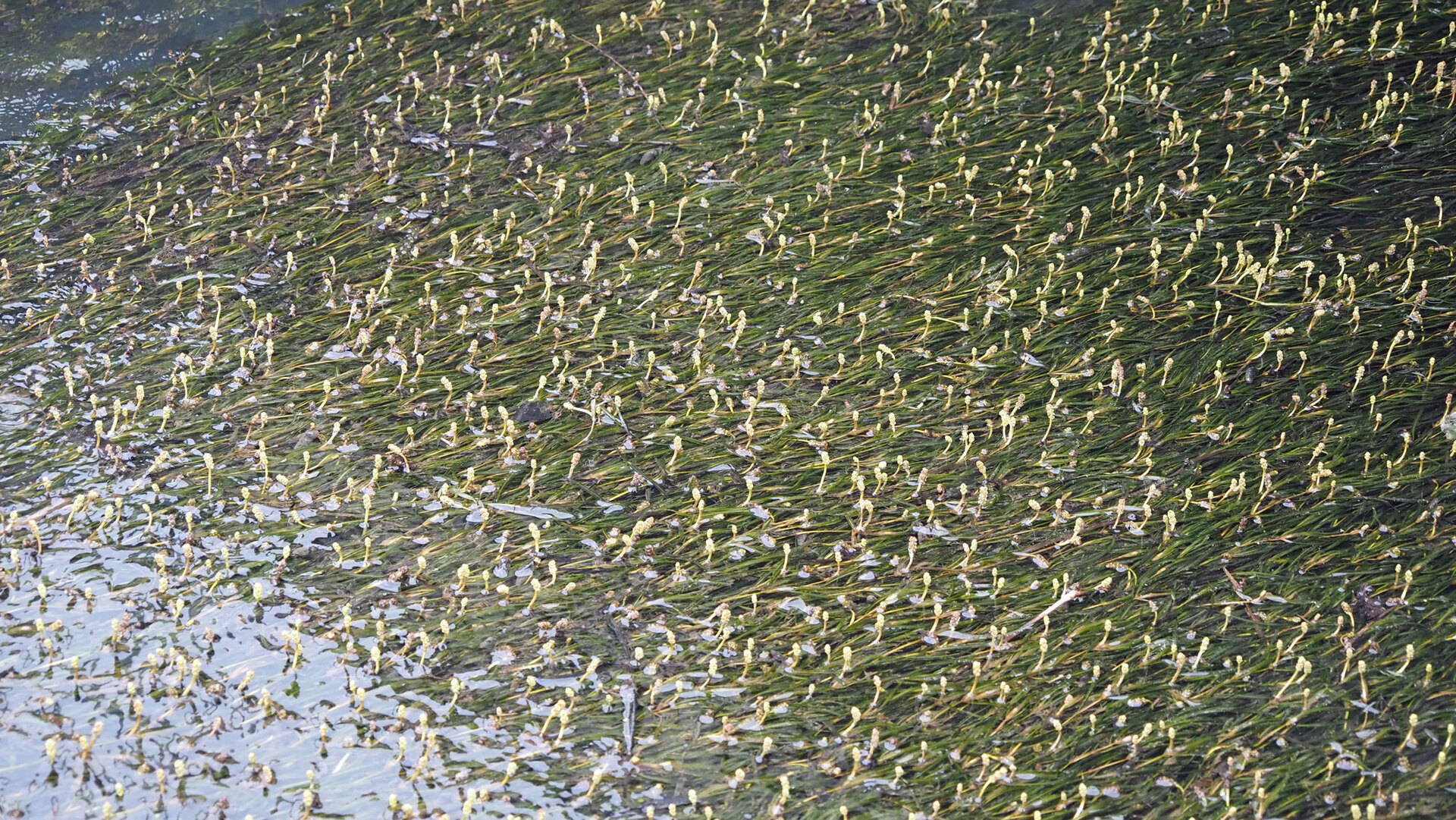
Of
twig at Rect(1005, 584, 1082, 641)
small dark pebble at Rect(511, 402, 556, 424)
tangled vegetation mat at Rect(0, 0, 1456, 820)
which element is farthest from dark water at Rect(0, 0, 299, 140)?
twig at Rect(1005, 584, 1082, 641)

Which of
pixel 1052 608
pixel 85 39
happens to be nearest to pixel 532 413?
pixel 1052 608

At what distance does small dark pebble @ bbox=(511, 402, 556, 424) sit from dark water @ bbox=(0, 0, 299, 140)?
2800 millimetres

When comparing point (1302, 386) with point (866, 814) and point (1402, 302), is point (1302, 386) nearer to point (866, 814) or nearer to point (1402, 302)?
point (1402, 302)

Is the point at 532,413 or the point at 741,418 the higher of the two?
the point at 532,413

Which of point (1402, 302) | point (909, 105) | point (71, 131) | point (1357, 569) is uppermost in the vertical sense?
point (71, 131)

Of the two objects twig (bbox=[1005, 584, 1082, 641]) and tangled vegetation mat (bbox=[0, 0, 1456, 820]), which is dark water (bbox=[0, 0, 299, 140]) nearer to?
tangled vegetation mat (bbox=[0, 0, 1456, 820])

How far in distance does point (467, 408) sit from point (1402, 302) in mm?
3475

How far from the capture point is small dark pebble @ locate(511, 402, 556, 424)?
14.2 feet

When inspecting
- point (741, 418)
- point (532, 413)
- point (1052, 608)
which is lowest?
point (1052, 608)

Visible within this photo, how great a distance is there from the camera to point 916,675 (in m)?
3.61

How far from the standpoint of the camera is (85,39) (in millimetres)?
5852

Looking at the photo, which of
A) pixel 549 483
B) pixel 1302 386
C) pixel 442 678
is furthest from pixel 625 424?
pixel 1302 386

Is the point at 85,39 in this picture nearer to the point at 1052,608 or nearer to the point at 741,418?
the point at 741,418

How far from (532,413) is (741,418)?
2.41 ft
